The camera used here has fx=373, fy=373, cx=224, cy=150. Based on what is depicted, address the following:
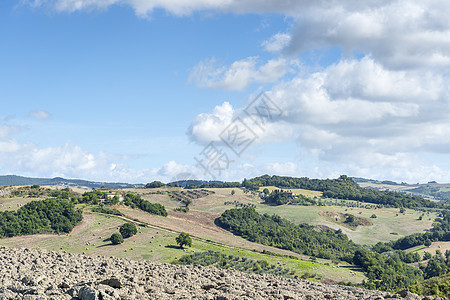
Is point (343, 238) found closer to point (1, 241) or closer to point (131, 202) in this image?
point (131, 202)

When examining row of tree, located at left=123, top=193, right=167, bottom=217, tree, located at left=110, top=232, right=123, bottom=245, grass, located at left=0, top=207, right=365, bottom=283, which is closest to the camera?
grass, located at left=0, top=207, right=365, bottom=283

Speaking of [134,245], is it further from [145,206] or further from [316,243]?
[316,243]

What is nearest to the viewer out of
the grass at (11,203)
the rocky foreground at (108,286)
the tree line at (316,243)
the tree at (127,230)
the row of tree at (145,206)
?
the rocky foreground at (108,286)

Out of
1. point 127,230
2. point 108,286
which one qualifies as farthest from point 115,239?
point 108,286

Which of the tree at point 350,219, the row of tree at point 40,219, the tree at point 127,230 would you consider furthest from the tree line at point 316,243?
the row of tree at point 40,219

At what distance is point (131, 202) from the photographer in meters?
129

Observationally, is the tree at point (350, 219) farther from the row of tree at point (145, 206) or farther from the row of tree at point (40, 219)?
the row of tree at point (40, 219)

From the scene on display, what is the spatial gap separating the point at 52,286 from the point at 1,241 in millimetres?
72354

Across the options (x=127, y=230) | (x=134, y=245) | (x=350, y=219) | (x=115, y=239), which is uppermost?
(x=350, y=219)

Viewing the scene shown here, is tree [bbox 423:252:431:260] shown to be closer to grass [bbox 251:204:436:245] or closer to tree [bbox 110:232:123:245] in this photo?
grass [bbox 251:204:436:245]

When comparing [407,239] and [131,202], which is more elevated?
[131,202]

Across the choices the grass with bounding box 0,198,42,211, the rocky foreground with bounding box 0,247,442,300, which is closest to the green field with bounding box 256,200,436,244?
the grass with bounding box 0,198,42,211

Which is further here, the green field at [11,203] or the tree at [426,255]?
the tree at [426,255]

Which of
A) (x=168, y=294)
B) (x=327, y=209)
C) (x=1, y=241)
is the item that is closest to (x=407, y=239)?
(x=327, y=209)
